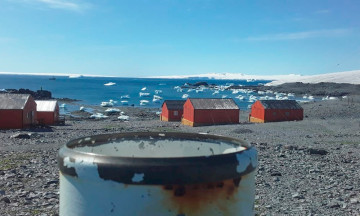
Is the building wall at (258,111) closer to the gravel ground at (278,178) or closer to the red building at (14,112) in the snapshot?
the gravel ground at (278,178)

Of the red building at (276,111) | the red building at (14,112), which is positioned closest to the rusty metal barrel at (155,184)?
the red building at (14,112)

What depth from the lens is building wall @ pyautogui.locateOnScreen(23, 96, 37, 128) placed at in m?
31.6

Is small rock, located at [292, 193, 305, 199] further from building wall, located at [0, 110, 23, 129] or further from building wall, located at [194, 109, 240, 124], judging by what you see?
building wall, located at [0, 110, 23, 129]

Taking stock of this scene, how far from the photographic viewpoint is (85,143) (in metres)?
3.13

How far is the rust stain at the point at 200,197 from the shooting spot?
210cm

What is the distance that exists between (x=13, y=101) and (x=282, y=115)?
27.0 m

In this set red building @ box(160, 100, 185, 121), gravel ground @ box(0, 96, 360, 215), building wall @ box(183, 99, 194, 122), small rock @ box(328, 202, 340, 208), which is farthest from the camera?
red building @ box(160, 100, 185, 121)

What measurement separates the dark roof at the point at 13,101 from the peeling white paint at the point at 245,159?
31638 mm

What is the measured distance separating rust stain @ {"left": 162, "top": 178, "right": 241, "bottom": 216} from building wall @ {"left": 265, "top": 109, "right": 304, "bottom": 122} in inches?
1500

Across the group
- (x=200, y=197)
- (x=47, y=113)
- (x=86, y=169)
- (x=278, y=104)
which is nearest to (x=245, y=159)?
(x=200, y=197)

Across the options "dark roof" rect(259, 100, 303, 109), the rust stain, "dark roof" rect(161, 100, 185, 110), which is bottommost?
Result: "dark roof" rect(161, 100, 185, 110)

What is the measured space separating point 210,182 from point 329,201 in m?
9.83

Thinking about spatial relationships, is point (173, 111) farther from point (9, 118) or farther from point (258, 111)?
point (9, 118)

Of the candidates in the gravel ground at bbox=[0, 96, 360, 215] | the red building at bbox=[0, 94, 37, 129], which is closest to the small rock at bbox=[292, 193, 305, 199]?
the gravel ground at bbox=[0, 96, 360, 215]
